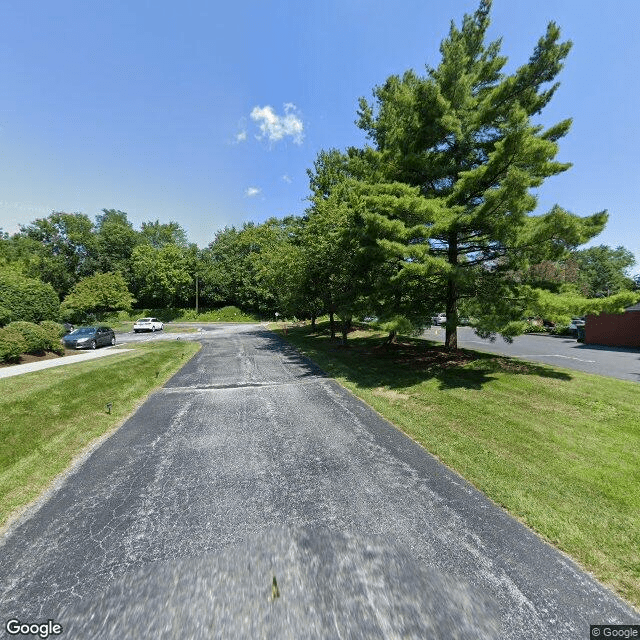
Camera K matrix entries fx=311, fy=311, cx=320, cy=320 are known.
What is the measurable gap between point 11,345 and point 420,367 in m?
17.0

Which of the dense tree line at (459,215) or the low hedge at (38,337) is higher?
the dense tree line at (459,215)

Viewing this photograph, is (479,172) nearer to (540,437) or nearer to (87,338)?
(540,437)

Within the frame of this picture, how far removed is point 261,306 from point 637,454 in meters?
48.2

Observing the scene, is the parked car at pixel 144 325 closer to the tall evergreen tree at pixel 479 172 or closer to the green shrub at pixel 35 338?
the green shrub at pixel 35 338

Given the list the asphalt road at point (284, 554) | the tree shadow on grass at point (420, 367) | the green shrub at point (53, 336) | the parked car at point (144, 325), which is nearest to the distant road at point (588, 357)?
the tree shadow on grass at point (420, 367)

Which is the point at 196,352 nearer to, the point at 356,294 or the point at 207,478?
the point at 356,294

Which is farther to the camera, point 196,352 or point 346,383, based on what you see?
point 196,352

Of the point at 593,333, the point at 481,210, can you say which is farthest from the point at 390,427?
the point at 593,333

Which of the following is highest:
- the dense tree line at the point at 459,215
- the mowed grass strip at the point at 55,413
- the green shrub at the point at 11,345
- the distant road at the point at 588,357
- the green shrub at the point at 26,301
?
the dense tree line at the point at 459,215

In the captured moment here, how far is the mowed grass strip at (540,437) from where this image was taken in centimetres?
377

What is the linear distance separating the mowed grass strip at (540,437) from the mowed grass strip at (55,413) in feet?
22.0

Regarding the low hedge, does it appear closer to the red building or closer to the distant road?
the distant road

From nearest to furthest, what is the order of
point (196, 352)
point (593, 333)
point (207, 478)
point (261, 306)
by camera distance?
point (207, 478)
point (196, 352)
point (593, 333)
point (261, 306)

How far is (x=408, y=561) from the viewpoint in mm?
3346
